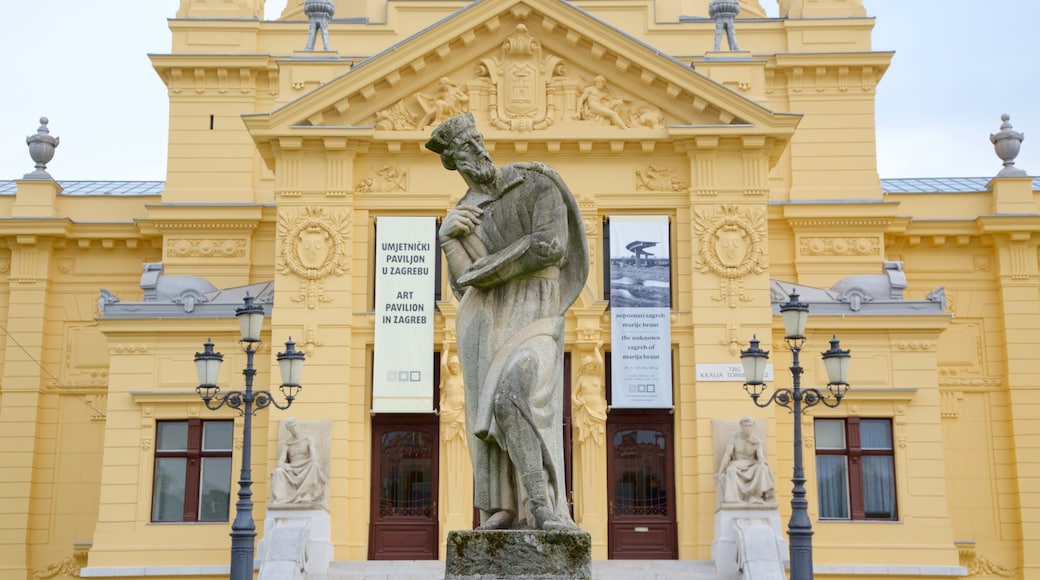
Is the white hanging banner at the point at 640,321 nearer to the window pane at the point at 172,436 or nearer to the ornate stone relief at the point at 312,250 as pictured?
the ornate stone relief at the point at 312,250

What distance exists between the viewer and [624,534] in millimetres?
27859

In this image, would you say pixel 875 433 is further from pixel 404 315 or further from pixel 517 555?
pixel 517 555

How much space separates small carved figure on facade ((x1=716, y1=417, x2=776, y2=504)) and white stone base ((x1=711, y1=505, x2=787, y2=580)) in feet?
0.59

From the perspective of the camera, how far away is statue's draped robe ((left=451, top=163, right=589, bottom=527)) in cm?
844

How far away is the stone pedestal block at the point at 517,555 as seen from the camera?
7.91 meters

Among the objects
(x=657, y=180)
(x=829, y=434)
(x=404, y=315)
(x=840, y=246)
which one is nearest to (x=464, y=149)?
(x=404, y=315)

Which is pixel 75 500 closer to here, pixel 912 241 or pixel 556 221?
pixel 912 241

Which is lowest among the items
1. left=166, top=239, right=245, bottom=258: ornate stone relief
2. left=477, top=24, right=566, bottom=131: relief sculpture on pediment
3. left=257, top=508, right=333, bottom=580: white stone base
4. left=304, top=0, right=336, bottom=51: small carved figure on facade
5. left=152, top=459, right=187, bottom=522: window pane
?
left=257, top=508, right=333, bottom=580: white stone base

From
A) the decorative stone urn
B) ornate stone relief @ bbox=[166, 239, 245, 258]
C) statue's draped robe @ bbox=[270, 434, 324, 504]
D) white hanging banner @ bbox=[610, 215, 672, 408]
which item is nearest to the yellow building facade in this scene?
white hanging banner @ bbox=[610, 215, 672, 408]

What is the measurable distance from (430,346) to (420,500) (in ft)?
10.8

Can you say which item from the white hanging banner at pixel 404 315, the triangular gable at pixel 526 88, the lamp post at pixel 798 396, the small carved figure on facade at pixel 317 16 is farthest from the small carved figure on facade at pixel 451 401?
the small carved figure on facade at pixel 317 16

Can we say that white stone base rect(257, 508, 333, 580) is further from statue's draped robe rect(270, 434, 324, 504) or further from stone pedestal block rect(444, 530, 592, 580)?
stone pedestal block rect(444, 530, 592, 580)

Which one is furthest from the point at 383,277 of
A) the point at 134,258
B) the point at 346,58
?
the point at 134,258

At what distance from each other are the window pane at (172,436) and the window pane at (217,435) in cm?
43
